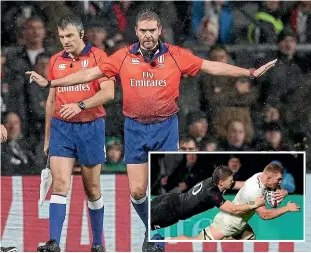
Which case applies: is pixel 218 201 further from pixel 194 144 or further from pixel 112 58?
pixel 112 58

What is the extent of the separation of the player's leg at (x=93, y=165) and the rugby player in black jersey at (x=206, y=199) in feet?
1.49

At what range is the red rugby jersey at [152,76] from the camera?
830cm

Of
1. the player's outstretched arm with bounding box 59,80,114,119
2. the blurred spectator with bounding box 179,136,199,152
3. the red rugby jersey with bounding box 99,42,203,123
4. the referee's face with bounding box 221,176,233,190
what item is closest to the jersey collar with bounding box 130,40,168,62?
the red rugby jersey with bounding box 99,42,203,123

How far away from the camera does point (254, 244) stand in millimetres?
8477

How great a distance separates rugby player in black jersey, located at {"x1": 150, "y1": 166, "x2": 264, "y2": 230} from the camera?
27.2 ft

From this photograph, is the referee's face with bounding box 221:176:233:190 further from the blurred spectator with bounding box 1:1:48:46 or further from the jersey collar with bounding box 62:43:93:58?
the blurred spectator with bounding box 1:1:48:46

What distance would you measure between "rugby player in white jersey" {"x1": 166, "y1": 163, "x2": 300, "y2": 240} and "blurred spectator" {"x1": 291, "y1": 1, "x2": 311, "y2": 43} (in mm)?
871

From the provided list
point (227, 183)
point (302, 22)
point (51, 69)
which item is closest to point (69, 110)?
point (51, 69)

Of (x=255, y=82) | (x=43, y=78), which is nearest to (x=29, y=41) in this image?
(x=43, y=78)

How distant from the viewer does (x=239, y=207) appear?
8.31 meters

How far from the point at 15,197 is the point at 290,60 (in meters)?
2.02

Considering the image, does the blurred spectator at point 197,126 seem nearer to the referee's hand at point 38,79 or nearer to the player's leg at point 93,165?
the player's leg at point 93,165

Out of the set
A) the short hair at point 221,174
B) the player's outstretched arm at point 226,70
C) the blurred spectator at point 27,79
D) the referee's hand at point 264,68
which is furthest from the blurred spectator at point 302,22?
the blurred spectator at point 27,79

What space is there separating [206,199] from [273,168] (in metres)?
0.47
